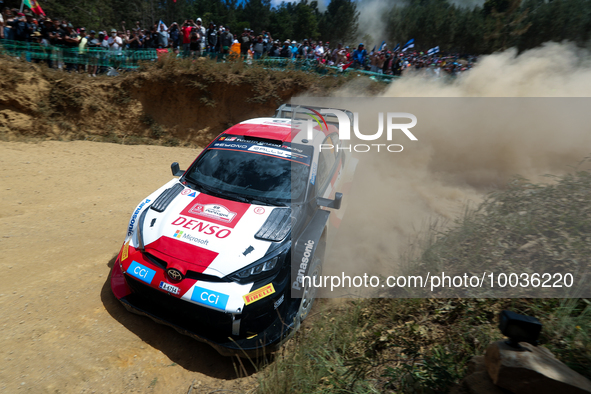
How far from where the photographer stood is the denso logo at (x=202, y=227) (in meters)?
3.36

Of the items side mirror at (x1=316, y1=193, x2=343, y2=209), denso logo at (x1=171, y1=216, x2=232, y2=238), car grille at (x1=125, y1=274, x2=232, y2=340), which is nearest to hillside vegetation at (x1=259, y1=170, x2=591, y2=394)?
car grille at (x1=125, y1=274, x2=232, y2=340)

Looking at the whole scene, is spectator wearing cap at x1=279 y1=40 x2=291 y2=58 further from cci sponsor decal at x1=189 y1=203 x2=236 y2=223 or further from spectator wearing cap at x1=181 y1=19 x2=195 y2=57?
cci sponsor decal at x1=189 y1=203 x2=236 y2=223

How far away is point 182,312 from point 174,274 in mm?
349

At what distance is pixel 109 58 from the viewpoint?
11734mm

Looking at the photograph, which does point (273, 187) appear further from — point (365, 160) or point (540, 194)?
point (365, 160)

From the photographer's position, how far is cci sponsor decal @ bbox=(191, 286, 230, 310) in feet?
9.72

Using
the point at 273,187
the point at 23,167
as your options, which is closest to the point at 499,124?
the point at 273,187

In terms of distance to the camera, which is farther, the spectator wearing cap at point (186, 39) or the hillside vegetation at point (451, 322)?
the spectator wearing cap at point (186, 39)

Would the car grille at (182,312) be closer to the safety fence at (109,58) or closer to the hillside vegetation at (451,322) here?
the hillside vegetation at (451,322)

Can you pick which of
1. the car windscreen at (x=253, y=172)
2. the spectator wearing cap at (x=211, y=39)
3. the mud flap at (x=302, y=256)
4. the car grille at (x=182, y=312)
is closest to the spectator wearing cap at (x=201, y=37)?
the spectator wearing cap at (x=211, y=39)

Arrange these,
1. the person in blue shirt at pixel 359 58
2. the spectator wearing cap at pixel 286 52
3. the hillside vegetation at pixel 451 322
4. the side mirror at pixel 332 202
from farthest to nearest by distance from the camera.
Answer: the person in blue shirt at pixel 359 58
the spectator wearing cap at pixel 286 52
the side mirror at pixel 332 202
the hillside vegetation at pixel 451 322

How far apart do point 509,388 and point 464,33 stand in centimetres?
5960

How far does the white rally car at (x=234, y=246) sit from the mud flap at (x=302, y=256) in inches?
0.4

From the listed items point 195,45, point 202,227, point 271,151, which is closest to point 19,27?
point 195,45
